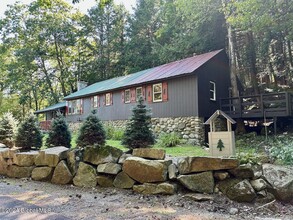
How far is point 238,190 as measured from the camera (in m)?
4.18

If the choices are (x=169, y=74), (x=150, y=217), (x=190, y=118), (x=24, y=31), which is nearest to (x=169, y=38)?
(x=169, y=74)

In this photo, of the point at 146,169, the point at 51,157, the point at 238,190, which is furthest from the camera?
the point at 51,157

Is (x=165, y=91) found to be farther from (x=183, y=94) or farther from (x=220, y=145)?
(x=220, y=145)

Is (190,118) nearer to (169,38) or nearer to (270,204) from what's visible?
(270,204)

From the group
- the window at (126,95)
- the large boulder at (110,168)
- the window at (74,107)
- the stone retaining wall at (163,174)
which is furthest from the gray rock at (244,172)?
the window at (74,107)

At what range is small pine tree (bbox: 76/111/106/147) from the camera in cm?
583

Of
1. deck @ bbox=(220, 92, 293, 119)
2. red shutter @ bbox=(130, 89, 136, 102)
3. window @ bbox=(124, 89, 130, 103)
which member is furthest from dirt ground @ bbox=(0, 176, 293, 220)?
window @ bbox=(124, 89, 130, 103)

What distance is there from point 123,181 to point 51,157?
6.03 ft

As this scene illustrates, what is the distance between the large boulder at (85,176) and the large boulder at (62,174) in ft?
0.57

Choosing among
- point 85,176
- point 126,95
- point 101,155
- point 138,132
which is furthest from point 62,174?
point 126,95

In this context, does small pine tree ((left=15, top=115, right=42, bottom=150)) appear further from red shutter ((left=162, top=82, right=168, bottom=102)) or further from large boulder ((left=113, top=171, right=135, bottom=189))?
red shutter ((left=162, top=82, right=168, bottom=102))

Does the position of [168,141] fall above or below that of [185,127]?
below

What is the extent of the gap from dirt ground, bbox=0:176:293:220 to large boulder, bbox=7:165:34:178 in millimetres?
1103

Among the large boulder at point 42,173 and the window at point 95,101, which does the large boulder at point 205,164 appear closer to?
the large boulder at point 42,173
